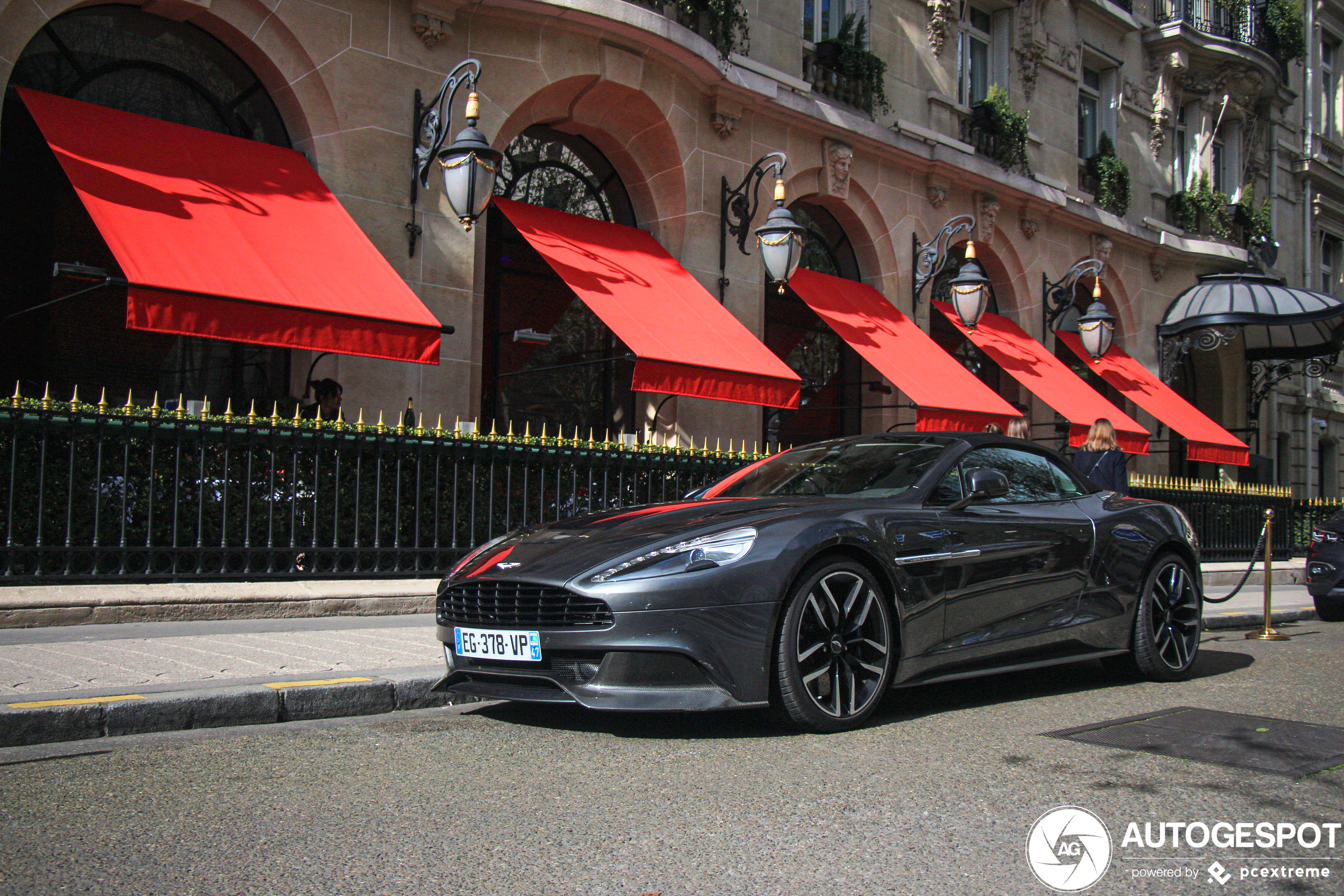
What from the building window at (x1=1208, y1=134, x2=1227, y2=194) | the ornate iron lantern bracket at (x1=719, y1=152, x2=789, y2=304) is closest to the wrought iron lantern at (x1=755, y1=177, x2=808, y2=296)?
the ornate iron lantern bracket at (x1=719, y1=152, x2=789, y2=304)

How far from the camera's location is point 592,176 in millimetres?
14344

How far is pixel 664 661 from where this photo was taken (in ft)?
14.5

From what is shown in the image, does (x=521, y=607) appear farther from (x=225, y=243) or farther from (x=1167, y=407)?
(x=1167, y=407)

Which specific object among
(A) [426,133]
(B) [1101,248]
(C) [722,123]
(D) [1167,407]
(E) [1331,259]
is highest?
(E) [1331,259]

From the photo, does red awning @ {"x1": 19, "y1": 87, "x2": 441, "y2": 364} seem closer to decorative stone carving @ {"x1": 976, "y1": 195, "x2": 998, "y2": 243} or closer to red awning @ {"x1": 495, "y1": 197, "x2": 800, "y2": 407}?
red awning @ {"x1": 495, "y1": 197, "x2": 800, "y2": 407}

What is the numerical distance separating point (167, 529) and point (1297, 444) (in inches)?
1052

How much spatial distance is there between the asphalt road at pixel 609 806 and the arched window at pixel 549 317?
8099 millimetres

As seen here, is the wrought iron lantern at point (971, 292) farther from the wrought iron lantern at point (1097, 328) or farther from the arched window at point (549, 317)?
the arched window at point (549, 317)

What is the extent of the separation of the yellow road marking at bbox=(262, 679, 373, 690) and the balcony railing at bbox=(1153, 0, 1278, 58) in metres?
23.6

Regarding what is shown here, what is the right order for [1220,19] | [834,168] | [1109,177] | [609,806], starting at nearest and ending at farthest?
[609,806] < [834,168] < [1109,177] < [1220,19]

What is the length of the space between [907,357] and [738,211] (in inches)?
116

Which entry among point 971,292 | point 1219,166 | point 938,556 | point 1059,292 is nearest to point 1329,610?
point 971,292

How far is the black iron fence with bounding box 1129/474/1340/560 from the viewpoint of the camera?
16.6 m

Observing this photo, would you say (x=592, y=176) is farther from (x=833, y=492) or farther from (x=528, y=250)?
(x=833, y=492)
